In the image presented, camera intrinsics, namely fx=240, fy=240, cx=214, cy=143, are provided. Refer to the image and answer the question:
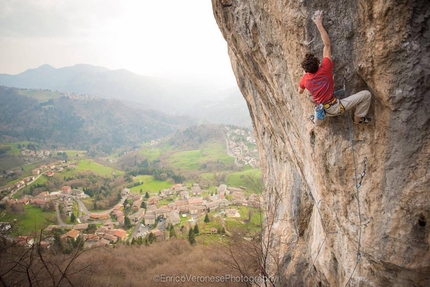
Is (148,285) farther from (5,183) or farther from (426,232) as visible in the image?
(5,183)

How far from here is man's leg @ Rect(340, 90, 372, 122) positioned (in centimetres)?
394

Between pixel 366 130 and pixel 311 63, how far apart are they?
59.4 inches

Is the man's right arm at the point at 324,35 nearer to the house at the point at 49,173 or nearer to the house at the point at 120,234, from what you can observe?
the house at the point at 120,234

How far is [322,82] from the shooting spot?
3973 millimetres

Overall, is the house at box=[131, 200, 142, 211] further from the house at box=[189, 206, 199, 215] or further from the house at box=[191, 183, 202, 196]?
the house at box=[191, 183, 202, 196]

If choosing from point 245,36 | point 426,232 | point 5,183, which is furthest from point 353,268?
point 5,183

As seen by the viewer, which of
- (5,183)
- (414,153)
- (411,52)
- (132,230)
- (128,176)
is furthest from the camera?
(128,176)

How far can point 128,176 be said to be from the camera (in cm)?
8631

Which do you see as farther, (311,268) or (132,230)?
(132,230)

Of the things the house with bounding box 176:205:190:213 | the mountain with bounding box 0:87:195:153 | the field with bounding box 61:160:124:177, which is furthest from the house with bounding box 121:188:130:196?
the mountain with bounding box 0:87:195:153

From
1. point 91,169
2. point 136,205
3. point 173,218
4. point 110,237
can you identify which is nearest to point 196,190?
point 136,205

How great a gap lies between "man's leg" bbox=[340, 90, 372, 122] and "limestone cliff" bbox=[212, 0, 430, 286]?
14 cm

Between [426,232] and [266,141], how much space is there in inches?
291

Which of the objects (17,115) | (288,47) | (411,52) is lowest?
(411,52)
